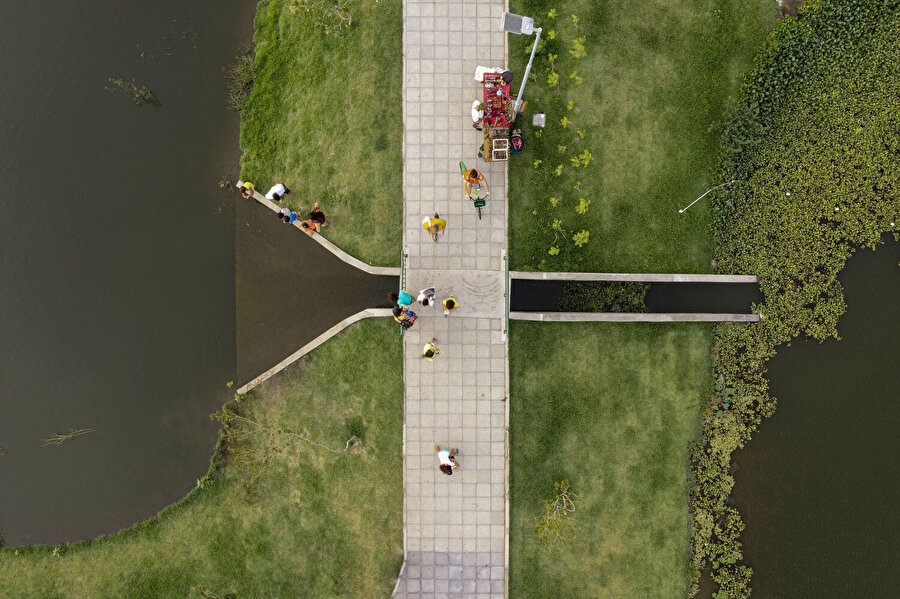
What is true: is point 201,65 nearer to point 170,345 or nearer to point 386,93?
point 386,93

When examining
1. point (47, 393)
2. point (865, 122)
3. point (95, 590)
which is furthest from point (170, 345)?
point (865, 122)

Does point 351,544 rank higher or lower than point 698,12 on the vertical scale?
lower

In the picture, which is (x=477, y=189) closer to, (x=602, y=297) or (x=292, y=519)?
(x=602, y=297)

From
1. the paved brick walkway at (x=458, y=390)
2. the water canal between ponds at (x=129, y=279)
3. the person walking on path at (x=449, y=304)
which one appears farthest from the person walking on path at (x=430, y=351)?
the water canal between ponds at (x=129, y=279)

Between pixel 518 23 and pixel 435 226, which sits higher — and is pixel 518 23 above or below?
above

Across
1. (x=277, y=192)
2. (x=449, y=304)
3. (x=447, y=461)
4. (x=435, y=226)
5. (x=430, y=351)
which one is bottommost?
(x=447, y=461)

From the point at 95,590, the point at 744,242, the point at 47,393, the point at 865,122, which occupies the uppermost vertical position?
the point at 865,122

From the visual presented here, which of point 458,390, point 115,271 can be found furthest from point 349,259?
point 115,271

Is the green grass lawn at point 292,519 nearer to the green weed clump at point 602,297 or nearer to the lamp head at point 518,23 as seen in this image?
the green weed clump at point 602,297
